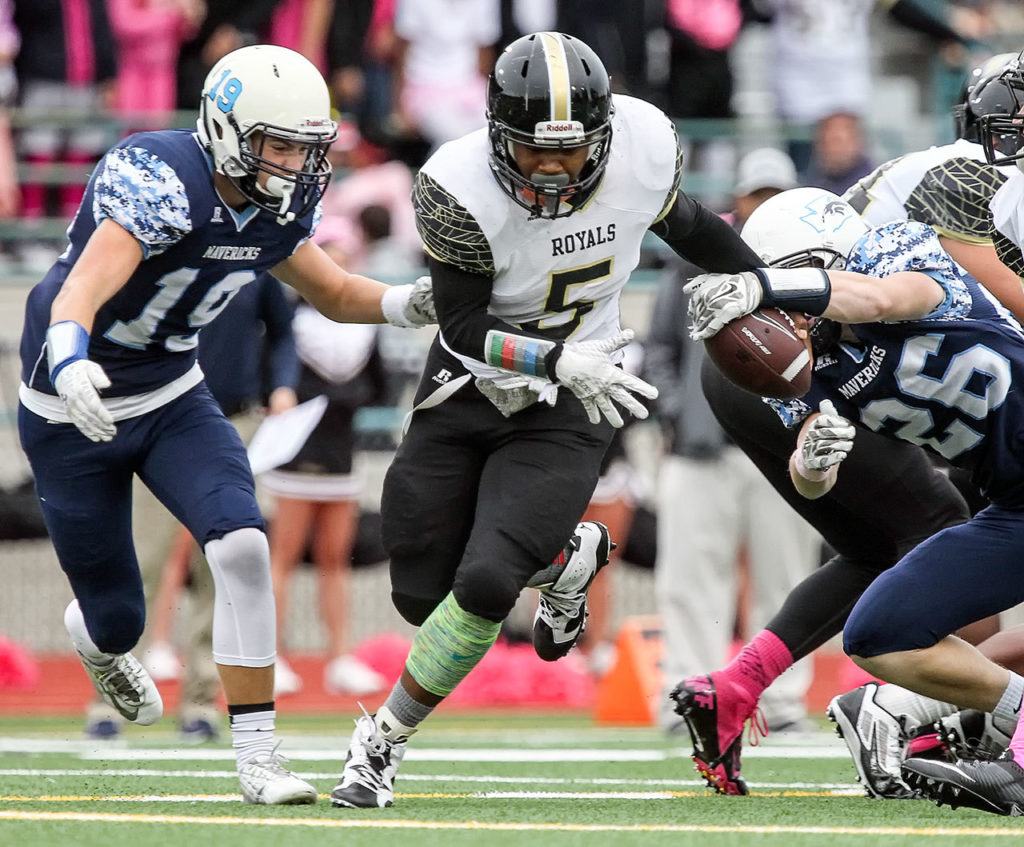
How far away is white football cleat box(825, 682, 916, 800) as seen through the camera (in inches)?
185

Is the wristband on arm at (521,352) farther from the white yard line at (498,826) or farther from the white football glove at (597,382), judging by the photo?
the white yard line at (498,826)

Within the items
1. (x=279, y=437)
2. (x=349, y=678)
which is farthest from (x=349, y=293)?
(x=349, y=678)

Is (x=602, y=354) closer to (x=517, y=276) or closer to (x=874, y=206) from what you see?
(x=517, y=276)

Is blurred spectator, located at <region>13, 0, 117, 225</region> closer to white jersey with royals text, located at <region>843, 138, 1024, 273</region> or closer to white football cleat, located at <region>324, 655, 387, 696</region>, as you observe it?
white football cleat, located at <region>324, 655, 387, 696</region>

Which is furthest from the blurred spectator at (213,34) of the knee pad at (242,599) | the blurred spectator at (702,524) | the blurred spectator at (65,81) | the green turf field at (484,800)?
the knee pad at (242,599)

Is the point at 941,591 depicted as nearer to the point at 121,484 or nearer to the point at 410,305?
the point at 410,305

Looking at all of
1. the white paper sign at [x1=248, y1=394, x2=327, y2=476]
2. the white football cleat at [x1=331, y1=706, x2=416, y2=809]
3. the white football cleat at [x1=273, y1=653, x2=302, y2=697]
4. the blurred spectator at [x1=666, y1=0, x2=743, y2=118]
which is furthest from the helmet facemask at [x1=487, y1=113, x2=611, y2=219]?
the blurred spectator at [x1=666, y1=0, x2=743, y2=118]

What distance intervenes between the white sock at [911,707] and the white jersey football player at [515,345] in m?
0.91

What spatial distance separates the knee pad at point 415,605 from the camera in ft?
16.1

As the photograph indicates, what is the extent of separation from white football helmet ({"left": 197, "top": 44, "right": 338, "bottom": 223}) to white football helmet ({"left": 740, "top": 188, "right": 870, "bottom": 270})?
3.60 feet

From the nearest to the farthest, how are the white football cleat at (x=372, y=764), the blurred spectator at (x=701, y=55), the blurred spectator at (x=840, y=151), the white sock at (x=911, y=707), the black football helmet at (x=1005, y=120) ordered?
the white football cleat at (x=372, y=764)
the white sock at (x=911, y=707)
the black football helmet at (x=1005, y=120)
the blurred spectator at (x=840, y=151)
the blurred spectator at (x=701, y=55)

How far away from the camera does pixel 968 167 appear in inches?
204

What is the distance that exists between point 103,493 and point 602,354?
4.34 feet

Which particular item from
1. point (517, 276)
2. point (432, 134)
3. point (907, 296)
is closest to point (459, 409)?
point (517, 276)
